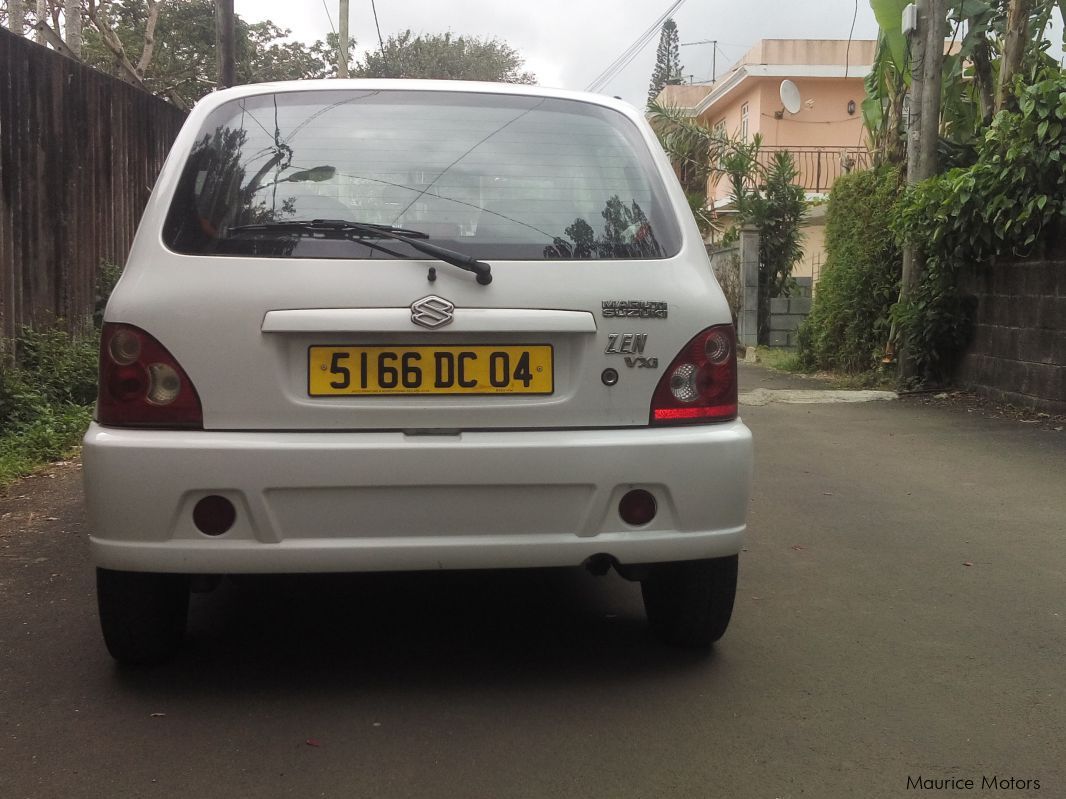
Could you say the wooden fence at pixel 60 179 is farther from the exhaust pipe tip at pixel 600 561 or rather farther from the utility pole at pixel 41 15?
the utility pole at pixel 41 15

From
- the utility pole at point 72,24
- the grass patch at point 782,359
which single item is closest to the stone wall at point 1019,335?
the grass patch at point 782,359

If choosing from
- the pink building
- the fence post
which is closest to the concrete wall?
the fence post

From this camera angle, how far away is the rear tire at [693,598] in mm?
3408

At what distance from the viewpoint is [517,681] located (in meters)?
3.38

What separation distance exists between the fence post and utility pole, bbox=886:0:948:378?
5514 millimetres

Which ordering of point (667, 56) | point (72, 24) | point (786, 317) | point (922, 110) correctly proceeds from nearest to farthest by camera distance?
point (922, 110) → point (786, 317) → point (72, 24) → point (667, 56)

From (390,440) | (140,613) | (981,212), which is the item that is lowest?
(140,613)

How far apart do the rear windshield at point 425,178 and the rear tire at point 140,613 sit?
3.00ft

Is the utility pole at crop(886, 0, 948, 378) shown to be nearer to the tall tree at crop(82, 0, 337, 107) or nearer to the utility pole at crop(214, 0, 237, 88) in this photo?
the utility pole at crop(214, 0, 237, 88)

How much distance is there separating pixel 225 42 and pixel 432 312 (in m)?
12.3

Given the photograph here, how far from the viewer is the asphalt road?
2779mm

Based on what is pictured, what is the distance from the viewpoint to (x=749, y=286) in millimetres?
16859

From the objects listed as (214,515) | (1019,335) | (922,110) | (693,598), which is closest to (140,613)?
(214,515)

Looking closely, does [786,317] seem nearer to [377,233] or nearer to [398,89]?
[398,89]
